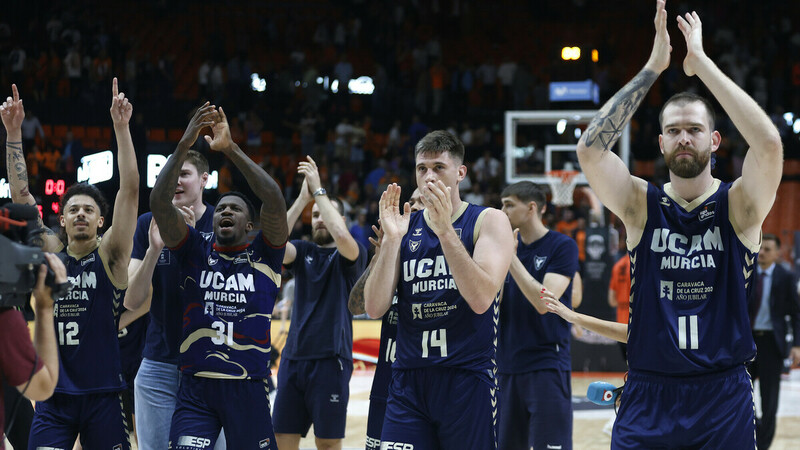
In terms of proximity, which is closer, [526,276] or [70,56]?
[526,276]

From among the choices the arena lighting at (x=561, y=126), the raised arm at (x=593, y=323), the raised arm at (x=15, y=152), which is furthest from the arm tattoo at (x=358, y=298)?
the arena lighting at (x=561, y=126)

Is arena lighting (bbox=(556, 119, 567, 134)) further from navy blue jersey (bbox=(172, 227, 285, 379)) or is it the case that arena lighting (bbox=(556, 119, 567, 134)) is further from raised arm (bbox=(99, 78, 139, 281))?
raised arm (bbox=(99, 78, 139, 281))

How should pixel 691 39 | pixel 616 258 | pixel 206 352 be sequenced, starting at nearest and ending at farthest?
pixel 691 39, pixel 206 352, pixel 616 258

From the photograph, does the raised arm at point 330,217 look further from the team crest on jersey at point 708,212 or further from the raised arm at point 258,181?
the team crest on jersey at point 708,212

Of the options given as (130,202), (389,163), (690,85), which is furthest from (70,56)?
(130,202)

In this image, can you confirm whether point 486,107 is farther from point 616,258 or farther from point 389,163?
point 616,258

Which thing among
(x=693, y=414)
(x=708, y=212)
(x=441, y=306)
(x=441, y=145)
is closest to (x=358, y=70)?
(x=441, y=145)

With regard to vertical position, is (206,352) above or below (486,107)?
below

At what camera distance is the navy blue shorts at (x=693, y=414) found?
417cm

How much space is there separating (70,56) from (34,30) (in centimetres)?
182

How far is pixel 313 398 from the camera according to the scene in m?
6.92

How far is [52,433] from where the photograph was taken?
5191 mm

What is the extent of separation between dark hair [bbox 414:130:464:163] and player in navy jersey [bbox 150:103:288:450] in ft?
3.05

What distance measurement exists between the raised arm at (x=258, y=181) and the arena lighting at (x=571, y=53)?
16032mm
